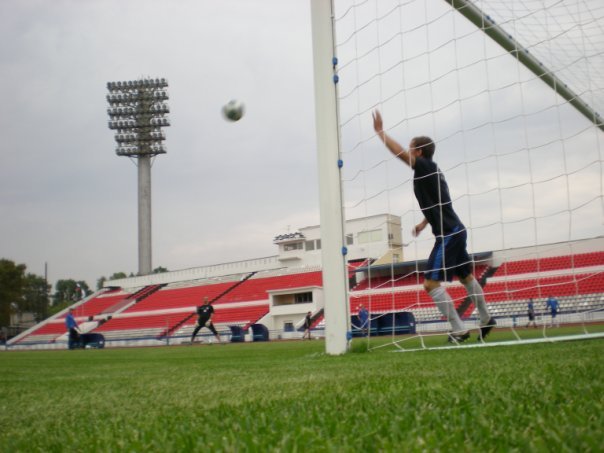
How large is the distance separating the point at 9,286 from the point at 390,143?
183 ft

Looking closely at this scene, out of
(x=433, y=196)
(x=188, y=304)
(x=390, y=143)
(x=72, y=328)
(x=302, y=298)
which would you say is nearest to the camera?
(x=433, y=196)

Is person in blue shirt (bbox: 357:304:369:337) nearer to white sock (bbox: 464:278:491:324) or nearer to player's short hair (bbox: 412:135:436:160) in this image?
white sock (bbox: 464:278:491:324)

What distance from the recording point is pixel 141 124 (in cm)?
5256

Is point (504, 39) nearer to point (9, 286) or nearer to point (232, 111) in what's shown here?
point (232, 111)

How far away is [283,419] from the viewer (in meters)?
1.68

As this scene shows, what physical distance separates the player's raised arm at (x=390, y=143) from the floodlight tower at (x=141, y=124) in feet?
158

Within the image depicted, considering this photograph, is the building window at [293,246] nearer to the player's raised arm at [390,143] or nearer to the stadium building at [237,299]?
the stadium building at [237,299]

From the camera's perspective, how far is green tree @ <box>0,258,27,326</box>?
174 feet

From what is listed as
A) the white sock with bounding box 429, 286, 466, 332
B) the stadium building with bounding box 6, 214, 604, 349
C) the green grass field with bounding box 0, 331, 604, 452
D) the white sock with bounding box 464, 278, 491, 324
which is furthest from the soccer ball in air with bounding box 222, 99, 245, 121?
the stadium building with bounding box 6, 214, 604, 349

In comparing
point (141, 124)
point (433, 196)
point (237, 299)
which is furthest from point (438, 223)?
point (141, 124)

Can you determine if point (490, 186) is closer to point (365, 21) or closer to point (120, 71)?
point (365, 21)

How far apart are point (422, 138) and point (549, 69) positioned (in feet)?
4.64

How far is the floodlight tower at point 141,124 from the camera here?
51.9 m

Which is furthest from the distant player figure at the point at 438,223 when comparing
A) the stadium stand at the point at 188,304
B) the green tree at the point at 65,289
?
the green tree at the point at 65,289
